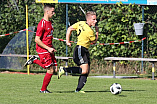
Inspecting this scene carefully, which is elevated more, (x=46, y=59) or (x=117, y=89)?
(x=46, y=59)

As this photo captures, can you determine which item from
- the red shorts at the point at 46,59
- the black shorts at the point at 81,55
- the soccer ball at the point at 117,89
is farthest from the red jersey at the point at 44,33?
the soccer ball at the point at 117,89

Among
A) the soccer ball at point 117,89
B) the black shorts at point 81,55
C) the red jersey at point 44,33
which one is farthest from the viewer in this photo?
the black shorts at point 81,55

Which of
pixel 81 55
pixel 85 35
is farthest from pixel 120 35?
pixel 81 55

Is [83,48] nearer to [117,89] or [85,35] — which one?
[85,35]

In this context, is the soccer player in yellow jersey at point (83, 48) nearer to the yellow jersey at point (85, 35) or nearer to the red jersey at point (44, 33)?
the yellow jersey at point (85, 35)

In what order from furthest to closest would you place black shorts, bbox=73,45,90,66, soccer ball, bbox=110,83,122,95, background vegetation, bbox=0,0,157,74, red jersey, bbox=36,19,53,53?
background vegetation, bbox=0,0,157,74 → black shorts, bbox=73,45,90,66 → red jersey, bbox=36,19,53,53 → soccer ball, bbox=110,83,122,95

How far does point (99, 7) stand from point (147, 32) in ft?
6.61

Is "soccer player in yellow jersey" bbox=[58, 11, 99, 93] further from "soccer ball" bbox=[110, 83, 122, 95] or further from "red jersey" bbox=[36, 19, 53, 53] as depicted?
"soccer ball" bbox=[110, 83, 122, 95]

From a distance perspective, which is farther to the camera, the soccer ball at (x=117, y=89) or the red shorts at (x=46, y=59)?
the red shorts at (x=46, y=59)

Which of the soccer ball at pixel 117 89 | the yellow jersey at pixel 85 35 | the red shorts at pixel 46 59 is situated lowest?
the soccer ball at pixel 117 89

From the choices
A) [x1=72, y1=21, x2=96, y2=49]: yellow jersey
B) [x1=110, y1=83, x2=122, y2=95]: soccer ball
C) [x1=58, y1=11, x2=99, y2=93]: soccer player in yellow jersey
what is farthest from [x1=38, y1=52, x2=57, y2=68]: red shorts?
[x1=110, y1=83, x2=122, y2=95]: soccer ball

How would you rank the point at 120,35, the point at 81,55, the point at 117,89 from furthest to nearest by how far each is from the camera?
the point at 120,35, the point at 81,55, the point at 117,89

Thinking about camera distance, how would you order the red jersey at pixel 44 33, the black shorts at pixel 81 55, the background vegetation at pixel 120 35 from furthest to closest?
1. the background vegetation at pixel 120 35
2. the black shorts at pixel 81 55
3. the red jersey at pixel 44 33

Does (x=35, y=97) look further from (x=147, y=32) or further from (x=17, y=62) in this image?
(x=147, y=32)
